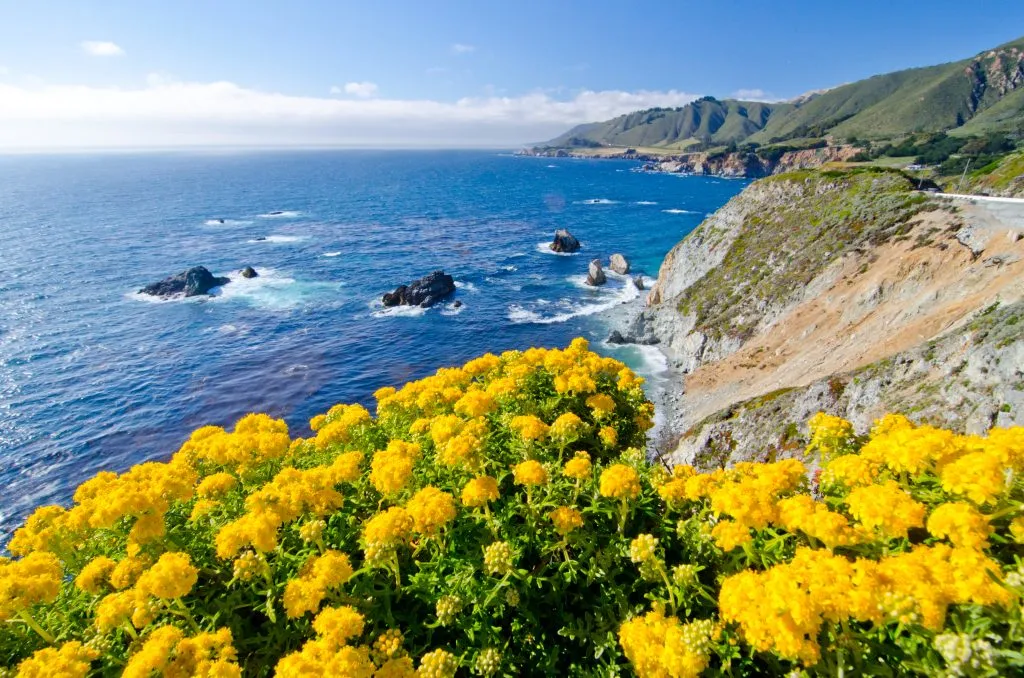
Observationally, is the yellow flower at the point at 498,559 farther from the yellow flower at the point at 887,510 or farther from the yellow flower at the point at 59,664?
the yellow flower at the point at 59,664

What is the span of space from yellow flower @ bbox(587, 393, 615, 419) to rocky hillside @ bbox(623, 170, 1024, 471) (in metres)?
12.0

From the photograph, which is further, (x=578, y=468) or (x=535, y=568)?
(x=578, y=468)

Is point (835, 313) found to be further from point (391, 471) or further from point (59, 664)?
point (59, 664)

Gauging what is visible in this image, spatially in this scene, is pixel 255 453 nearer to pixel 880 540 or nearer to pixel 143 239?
pixel 880 540

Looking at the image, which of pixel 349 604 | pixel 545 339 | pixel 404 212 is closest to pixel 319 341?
pixel 545 339

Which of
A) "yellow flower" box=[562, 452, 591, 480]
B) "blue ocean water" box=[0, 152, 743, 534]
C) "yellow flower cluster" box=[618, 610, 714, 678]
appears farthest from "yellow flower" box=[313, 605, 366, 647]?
"blue ocean water" box=[0, 152, 743, 534]

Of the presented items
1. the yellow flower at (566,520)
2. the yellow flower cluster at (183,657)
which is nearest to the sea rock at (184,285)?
the yellow flower cluster at (183,657)

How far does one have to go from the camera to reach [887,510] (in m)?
4.69

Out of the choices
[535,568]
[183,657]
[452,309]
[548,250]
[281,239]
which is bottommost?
[452,309]

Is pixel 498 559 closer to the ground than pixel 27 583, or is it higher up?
higher up

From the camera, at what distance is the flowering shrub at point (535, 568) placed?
13.6 ft

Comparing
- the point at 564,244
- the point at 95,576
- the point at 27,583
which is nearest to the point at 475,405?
the point at 95,576

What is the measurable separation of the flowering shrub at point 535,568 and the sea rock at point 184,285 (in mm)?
73259

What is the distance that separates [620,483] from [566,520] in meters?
0.82
